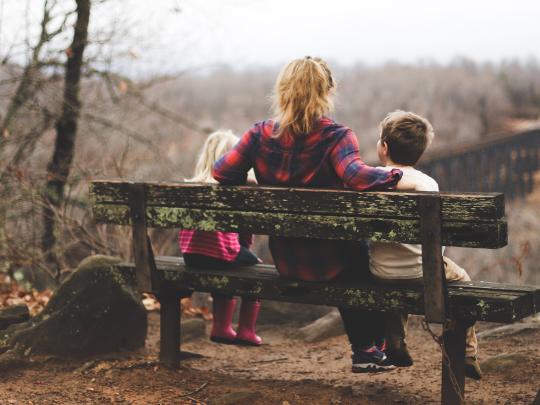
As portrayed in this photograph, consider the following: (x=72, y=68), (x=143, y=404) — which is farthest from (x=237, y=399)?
(x=72, y=68)

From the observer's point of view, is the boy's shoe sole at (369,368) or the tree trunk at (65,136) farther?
the tree trunk at (65,136)

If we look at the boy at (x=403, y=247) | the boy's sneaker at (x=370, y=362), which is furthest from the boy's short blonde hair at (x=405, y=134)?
the boy's sneaker at (x=370, y=362)

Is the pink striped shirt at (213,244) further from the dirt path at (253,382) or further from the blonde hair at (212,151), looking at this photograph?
the dirt path at (253,382)

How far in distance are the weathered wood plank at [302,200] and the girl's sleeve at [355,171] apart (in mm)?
83

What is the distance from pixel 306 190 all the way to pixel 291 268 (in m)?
0.52

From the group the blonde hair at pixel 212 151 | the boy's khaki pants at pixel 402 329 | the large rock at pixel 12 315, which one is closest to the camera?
the boy's khaki pants at pixel 402 329

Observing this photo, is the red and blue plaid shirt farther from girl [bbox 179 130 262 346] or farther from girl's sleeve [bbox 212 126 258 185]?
girl [bbox 179 130 262 346]

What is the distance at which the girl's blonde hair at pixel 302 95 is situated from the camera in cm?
371

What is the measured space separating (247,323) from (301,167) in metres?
1.32

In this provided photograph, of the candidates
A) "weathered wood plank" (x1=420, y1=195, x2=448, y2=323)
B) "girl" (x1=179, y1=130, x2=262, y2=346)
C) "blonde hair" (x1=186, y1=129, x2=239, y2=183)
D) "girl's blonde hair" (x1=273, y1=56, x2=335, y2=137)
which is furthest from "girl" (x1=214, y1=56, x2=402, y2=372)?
"blonde hair" (x1=186, y1=129, x2=239, y2=183)

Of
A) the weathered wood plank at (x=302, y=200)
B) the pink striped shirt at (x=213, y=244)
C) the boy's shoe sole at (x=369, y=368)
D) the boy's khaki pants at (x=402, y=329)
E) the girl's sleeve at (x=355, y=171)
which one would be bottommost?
the boy's shoe sole at (x=369, y=368)

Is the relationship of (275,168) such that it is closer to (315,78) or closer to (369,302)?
(315,78)

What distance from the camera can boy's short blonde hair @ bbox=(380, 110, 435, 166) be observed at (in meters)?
3.75

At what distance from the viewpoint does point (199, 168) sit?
15.2ft
